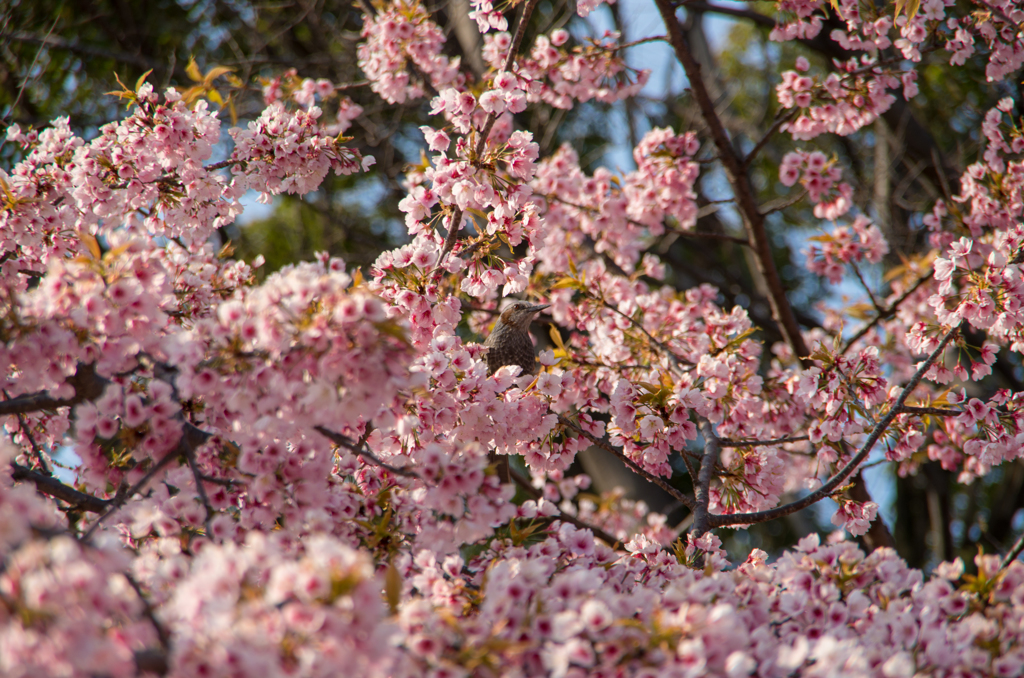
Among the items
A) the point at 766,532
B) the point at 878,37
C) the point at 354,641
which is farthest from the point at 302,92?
the point at 766,532

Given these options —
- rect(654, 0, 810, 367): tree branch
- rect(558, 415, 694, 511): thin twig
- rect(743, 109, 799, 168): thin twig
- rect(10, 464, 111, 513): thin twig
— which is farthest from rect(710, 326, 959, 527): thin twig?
rect(10, 464, 111, 513): thin twig

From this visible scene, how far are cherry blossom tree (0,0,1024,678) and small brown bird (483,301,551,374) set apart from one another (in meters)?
0.19

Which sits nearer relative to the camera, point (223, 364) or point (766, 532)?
point (223, 364)

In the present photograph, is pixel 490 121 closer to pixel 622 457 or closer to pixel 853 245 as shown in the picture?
pixel 622 457

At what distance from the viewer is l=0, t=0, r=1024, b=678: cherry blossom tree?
4.23ft

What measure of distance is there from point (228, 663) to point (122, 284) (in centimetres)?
96

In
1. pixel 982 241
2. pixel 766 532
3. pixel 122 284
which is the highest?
pixel 766 532

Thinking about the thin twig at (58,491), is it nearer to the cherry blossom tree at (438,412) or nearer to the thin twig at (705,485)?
the cherry blossom tree at (438,412)

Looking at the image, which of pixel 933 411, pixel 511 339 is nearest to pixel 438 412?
pixel 511 339

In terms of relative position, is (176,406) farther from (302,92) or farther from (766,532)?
(766,532)

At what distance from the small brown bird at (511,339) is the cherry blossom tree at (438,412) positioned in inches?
7.6

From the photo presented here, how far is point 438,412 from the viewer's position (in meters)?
2.41

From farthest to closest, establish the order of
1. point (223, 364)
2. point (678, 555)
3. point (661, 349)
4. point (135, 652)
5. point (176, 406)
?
point (661, 349) < point (678, 555) < point (176, 406) < point (223, 364) < point (135, 652)

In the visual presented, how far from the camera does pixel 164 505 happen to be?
1.80 metres
